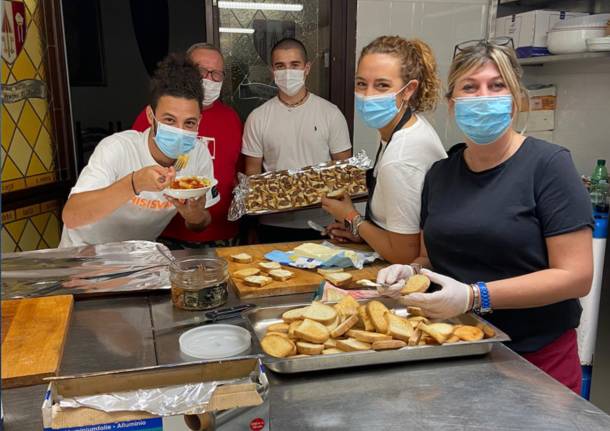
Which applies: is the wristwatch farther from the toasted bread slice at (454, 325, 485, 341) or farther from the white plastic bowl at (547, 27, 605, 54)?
the white plastic bowl at (547, 27, 605, 54)

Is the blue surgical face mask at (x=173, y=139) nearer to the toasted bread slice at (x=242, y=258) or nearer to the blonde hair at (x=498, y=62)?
the toasted bread slice at (x=242, y=258)

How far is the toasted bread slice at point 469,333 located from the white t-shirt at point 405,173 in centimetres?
57

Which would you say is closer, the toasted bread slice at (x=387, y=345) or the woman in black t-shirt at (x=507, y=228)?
the toasted bread slice at (x=387, y=345)

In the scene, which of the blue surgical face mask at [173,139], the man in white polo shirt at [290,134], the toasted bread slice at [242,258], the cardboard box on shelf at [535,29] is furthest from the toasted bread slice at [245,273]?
the cardboard box on shelf at [535,29]

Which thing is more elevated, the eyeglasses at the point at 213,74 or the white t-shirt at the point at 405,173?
the eyeglasses at the point at 213,74

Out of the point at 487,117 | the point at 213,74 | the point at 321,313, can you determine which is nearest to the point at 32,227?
the point at 213,74

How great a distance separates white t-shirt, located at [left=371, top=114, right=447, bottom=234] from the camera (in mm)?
1766

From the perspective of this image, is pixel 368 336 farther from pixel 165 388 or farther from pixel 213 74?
pixel 213 74

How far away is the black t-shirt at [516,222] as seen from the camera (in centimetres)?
137

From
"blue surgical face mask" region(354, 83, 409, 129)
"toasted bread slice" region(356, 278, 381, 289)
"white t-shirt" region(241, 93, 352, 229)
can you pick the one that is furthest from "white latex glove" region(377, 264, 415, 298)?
"white t-shirt" region(241, 93, 352, 229)

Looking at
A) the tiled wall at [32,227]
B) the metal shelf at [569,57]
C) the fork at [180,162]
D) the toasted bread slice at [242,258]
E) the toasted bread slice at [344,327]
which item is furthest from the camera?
the tiled wall at [32,227]

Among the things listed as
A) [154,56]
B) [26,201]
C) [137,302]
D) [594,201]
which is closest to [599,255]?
[594,201]

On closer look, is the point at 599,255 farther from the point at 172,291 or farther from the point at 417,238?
the point at 172,291

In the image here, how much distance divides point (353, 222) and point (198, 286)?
0.80m
